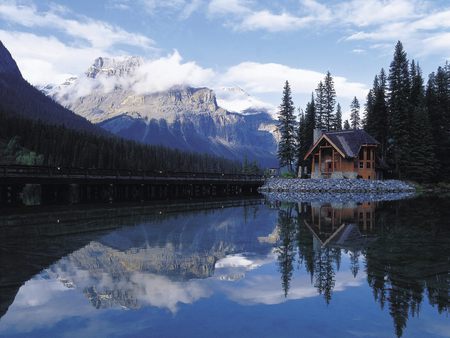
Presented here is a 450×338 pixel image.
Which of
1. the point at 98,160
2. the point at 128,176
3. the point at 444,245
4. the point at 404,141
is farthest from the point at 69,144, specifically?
the point at 444,245

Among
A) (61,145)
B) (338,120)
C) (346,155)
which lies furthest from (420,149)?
(61,145)

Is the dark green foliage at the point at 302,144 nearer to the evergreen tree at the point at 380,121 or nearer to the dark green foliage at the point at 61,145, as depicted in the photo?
the evergreen tree at the point at 380,121

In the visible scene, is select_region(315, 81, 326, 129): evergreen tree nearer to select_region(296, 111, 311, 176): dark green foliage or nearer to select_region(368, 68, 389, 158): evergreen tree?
select_region(296, 111, 311, 176): dark green foliage

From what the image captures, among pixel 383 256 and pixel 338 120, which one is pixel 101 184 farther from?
pixel 338 120

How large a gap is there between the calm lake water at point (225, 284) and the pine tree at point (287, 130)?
5651cm

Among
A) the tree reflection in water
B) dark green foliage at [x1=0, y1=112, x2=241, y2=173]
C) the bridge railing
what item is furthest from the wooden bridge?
dark green foliage at [x1=0, y1=112, x2=241, y2=173]

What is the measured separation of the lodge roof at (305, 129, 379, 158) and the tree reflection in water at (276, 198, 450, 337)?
124 ft

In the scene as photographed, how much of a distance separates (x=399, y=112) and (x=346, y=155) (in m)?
14.5

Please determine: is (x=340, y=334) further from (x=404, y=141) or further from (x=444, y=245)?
(x=404, y=141)

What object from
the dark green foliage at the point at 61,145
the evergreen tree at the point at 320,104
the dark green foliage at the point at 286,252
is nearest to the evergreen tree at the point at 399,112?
the evergreen tree at the point at 320,104

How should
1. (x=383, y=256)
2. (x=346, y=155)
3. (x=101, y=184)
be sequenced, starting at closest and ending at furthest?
(x=383, y=256)
(x=101, y=184)
(x=346, y=155)

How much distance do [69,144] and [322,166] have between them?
69.7 m

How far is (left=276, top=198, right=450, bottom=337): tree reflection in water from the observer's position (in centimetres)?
916

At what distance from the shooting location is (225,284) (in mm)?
10531
